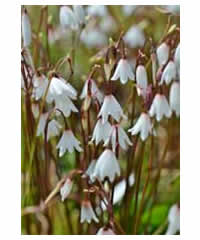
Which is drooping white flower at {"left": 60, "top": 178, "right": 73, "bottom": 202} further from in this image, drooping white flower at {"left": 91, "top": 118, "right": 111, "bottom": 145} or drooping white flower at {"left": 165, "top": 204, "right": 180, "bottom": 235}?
drooping white flower at {"left": 165, "top": 204, "right": 180, "bottom": 235}

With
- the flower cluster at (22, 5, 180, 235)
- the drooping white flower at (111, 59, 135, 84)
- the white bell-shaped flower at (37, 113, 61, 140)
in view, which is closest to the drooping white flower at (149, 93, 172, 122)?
the flower cluster at (22, 5, 180, 235)

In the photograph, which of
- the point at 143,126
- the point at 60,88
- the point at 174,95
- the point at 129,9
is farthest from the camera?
the point at 129,9

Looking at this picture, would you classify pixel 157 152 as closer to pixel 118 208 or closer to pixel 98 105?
pixel 118 208

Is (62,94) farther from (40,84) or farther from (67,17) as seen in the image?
(67,17)

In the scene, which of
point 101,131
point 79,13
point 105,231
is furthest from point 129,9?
point 105,231

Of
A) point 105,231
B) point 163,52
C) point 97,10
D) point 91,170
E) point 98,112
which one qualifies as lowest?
point 105,231

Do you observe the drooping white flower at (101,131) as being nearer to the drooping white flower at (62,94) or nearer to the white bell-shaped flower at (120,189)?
the drooping white flower at (62,94)
